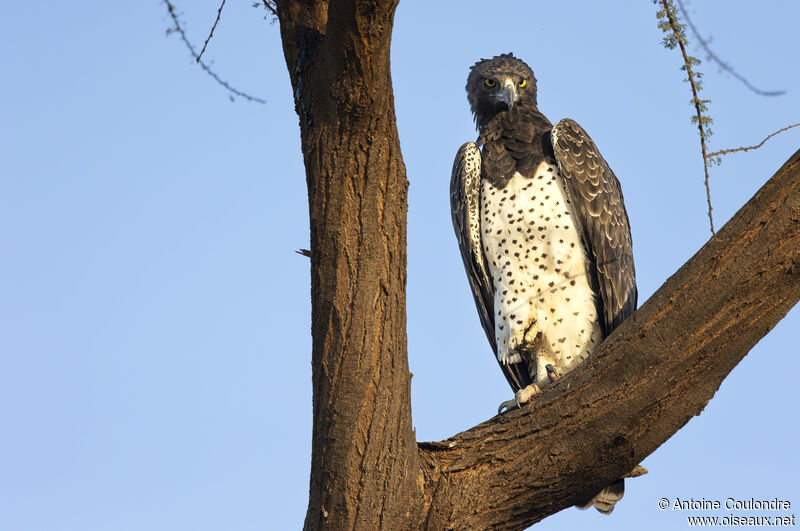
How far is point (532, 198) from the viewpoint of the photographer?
6410 mm

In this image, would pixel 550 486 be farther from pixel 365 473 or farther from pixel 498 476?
pixel 365 473

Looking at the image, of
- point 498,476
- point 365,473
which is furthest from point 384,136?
point 498,476

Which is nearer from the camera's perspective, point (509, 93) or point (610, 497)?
point (610, 497)

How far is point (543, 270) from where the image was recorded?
642 centimetres

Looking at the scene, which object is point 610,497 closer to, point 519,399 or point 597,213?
point 519,399

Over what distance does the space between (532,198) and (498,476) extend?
2726mm

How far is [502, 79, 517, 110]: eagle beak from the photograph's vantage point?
715cm

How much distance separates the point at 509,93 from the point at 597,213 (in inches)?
Answer: 58.5

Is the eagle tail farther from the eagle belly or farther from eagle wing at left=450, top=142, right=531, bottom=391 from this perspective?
eagle wing at left=450, top=142, right=531, bottom=391

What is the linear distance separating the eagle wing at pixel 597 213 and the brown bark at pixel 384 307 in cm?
232

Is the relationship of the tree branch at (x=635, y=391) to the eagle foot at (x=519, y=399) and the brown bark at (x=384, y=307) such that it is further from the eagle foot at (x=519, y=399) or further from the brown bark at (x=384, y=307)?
the eagle foot at (x=519, y=399)

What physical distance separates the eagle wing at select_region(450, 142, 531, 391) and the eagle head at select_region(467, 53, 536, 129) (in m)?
0.67

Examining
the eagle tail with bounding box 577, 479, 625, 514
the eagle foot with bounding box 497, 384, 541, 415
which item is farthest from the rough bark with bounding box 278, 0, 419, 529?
the eagle tail with bounding box 577, 479, 625, 514

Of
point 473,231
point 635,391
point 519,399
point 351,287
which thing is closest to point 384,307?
point 351,287
